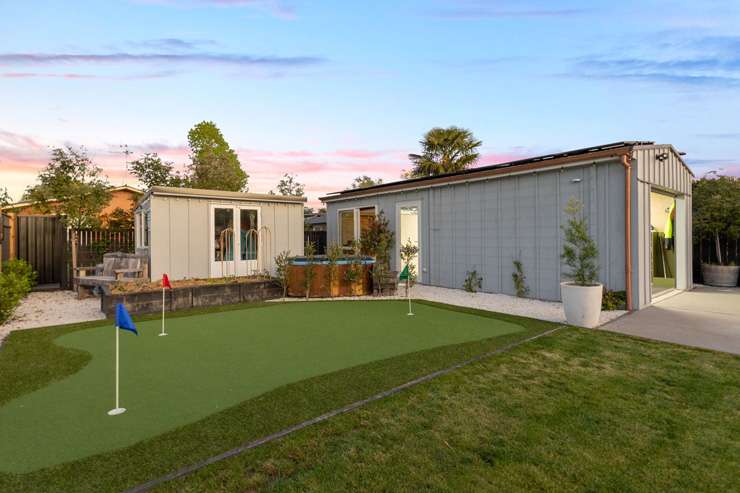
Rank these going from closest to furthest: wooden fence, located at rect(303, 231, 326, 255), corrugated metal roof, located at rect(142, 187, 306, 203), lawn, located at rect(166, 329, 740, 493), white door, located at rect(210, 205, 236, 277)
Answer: lawn, located at rect(166, 329, 740, 493) → corrugated metal roof, located at rect(142, 187, 306, 203) → white door, located at rect(210, 205, 236, 277) → wooden fence, located at rect(303, 231, 326, 255)

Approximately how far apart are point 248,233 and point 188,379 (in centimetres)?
644

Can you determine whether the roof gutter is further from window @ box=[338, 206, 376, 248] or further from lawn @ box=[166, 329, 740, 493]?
lawn @ box=[166, 329, 740, 493]

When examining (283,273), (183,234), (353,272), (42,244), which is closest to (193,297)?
(283,273)

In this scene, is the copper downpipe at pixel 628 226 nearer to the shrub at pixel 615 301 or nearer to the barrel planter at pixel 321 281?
the shrub at pixel 615 301

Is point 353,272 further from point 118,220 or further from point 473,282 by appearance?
point 118,220

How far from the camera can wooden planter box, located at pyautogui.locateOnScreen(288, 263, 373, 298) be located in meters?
8.65

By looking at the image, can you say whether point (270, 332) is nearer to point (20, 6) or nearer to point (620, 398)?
point (620, 398)

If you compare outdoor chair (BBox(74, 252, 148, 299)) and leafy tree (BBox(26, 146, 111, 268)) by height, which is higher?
leafy tree (BBox(26, 146, 111, 268))

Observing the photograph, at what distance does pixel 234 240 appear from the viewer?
9461mm

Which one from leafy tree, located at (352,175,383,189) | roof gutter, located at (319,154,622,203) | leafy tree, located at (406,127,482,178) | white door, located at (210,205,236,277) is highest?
leafy tree, located at (352,175,383,189)

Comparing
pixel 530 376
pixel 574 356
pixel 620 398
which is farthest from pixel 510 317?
pixel 620 398

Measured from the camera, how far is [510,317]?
20.4 ft

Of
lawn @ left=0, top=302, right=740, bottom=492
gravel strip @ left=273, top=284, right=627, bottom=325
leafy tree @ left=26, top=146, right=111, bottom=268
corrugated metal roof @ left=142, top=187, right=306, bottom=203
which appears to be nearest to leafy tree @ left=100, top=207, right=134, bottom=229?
leafy tree @ left=26, top=146, right=111, bottom=268

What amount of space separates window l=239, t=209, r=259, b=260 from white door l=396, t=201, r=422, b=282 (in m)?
4.20
